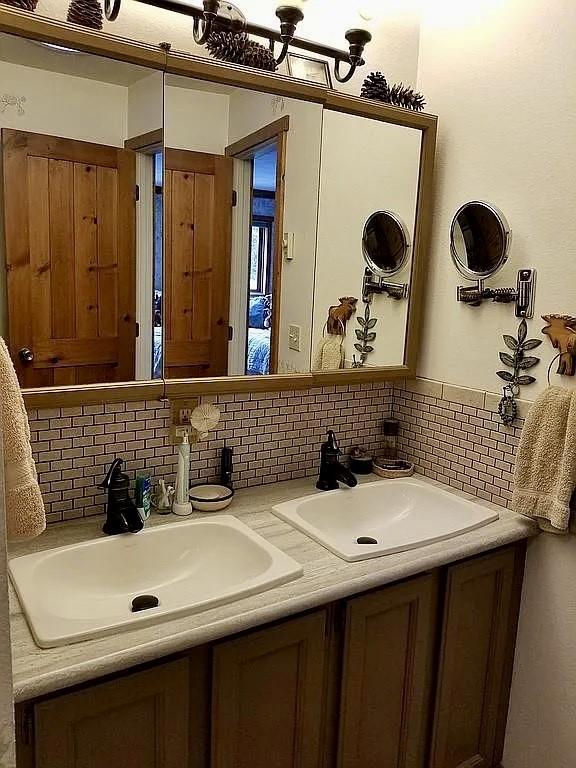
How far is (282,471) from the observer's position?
2.00m

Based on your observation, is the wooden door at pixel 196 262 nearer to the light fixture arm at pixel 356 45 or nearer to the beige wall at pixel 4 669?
the light fixture arm at pixel 356 45

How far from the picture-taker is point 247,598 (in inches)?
51.0

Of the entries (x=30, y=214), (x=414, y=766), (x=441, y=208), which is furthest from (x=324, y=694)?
(x=441, y=208)

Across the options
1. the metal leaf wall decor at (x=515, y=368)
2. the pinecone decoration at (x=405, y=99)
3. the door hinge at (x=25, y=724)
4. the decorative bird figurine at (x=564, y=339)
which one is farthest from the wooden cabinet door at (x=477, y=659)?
the pinecone decoration at (x=405, y=99)

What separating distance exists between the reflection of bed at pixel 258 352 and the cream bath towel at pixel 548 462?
2.39ft

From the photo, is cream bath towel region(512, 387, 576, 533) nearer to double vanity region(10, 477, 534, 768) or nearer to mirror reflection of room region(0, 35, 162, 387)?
double vanity region(10, 477, 534, 768)

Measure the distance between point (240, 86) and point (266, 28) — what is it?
234 mm

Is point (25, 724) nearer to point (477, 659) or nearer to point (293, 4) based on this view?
point (477, 659)

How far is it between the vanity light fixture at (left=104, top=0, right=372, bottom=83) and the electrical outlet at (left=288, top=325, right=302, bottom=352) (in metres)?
0.72

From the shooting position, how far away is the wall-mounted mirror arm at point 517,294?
1.72 m

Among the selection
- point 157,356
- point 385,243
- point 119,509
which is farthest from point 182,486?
point 385,243

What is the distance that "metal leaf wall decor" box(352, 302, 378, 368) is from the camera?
1.97m

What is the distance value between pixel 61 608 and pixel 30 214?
866 mm

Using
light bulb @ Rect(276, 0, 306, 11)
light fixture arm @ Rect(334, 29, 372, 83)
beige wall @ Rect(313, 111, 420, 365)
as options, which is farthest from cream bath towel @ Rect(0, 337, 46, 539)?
light fixture arm @ Rect(334, 29, 372, 83)
